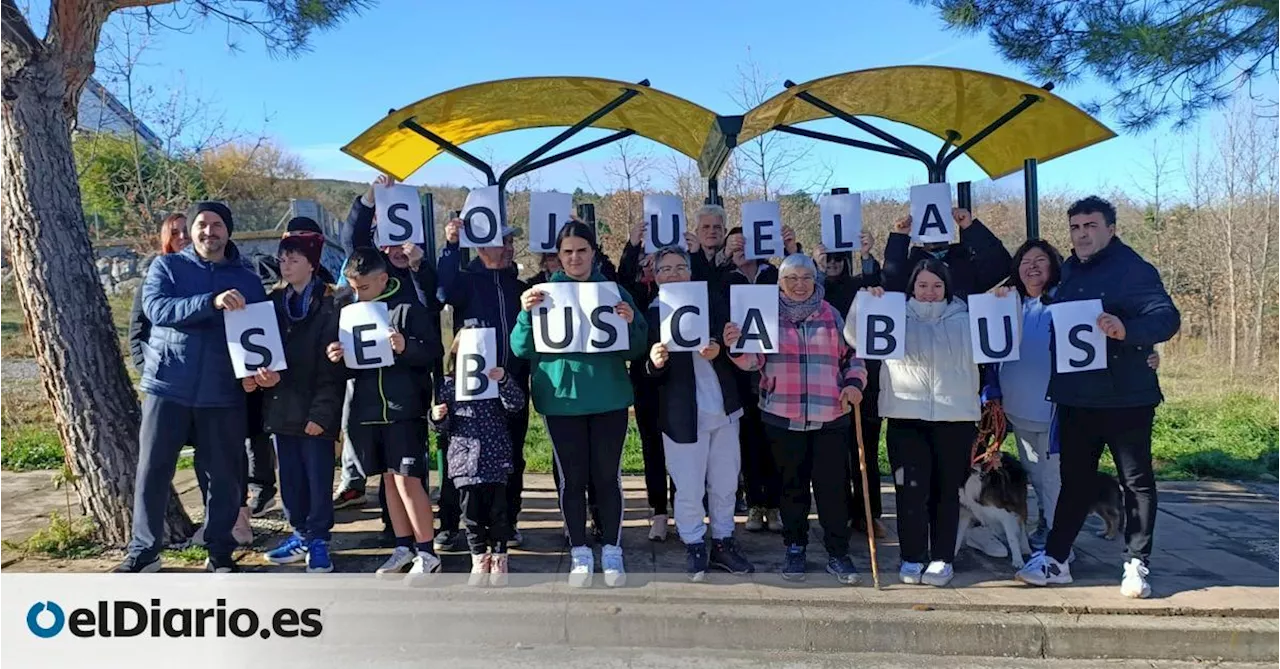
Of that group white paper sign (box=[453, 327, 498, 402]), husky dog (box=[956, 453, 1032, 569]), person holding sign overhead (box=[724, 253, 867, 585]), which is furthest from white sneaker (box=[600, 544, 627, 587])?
husky dog (box=[956, 453, 1032, 569])

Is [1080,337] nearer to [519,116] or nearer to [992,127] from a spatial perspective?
[992,127]

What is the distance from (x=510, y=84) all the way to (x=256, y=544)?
3678 mm

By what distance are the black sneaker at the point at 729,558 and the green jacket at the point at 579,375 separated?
1137 millimetres

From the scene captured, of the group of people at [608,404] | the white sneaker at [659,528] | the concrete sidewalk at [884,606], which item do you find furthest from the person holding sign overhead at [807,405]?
the white sneaker at [659,528]

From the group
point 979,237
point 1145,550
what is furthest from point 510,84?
point 1145,550

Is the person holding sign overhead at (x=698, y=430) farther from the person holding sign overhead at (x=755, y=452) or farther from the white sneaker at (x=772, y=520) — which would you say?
the white sneaker at (x=772, y=520)

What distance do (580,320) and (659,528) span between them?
1.83m

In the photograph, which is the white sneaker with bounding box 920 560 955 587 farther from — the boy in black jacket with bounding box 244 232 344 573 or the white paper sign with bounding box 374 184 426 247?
the white paper sign with bounding box 374 184 426 247

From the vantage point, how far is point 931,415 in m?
4.75

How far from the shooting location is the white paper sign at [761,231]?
5699 millimetres

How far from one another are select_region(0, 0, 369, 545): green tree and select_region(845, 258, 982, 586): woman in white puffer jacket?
192 inches

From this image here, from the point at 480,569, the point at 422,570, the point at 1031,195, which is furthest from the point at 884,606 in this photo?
the point at 1031,195

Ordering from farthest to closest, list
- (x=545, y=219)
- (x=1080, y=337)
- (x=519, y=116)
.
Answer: (x=519, y=116) → (x=545, y=219) → (x=1080, y=337)

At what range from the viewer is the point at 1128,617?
4.44 meters
